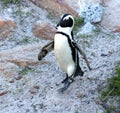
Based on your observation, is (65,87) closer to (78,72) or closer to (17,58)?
(78,72)

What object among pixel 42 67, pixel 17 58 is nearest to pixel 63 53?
pixel 42 67

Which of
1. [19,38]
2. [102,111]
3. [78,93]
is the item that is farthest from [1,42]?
[102,111]

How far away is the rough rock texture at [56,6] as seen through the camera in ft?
15.3

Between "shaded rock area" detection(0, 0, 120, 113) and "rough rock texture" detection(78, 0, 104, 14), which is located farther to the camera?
"rough rock texture" detection(78, 0, 104, 14)

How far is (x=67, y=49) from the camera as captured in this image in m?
3.50

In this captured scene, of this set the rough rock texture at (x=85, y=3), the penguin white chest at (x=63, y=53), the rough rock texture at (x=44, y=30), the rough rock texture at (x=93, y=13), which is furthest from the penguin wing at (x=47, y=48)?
the rough rock texture at (x=85, y=3)

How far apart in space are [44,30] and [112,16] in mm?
700

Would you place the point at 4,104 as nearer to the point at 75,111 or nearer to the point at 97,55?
the point at 75,111

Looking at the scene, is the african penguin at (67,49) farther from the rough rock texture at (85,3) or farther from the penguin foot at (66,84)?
the rough rock texture at (85,3)

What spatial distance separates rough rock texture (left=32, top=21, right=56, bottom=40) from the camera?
4.35 meters

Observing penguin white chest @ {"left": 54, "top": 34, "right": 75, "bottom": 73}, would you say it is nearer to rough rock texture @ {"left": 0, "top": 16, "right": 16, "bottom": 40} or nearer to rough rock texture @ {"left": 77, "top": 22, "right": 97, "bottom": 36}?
rough rock texture @ {"left": 77, "top": 22, "right": 97, "bottom": 36}

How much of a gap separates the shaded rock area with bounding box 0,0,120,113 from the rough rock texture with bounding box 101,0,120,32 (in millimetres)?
92

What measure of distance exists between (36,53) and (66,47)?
68 centimetres

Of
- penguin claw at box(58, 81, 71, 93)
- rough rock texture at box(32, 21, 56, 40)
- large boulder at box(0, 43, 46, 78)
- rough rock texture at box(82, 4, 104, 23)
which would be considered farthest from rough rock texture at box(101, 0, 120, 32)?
penguin claw at box(58, 81, 71, 93)
